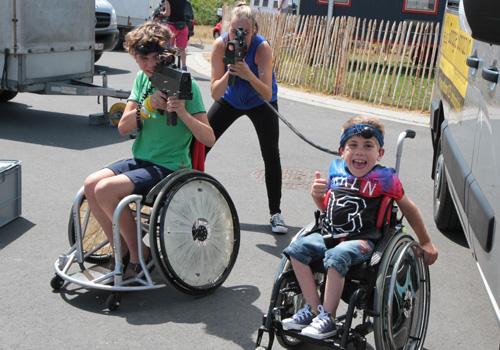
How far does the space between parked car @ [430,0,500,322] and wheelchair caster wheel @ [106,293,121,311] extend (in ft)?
7.11

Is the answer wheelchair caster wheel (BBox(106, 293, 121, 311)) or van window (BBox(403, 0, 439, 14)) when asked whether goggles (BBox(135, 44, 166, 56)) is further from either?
van window (BBox(403, 0, 439, 14))

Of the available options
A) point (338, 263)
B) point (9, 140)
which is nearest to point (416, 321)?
point (338, 263)

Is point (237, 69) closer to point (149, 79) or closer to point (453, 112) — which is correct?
point (149, 79)

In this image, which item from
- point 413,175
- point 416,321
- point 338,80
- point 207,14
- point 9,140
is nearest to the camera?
point 416,321

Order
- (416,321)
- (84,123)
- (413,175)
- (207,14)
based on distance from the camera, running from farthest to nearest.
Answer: (207,14), (84,123), (413,175), (416,321)

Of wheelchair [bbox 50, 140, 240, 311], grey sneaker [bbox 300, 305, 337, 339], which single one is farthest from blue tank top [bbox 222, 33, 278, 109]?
grey sneaker [bbox 300, 305, 337, 339]

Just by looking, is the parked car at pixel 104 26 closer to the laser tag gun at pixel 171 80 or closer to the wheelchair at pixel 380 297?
the laser tag gun at pixel 171 80

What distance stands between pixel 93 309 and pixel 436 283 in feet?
8.09

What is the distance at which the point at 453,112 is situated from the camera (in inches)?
221

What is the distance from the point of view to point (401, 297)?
358 cm

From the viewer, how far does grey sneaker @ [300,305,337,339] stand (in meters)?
3.32

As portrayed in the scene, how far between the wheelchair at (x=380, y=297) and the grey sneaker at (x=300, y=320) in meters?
0.03

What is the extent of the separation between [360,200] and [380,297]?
593 mm

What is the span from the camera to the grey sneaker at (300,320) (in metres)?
3.41
